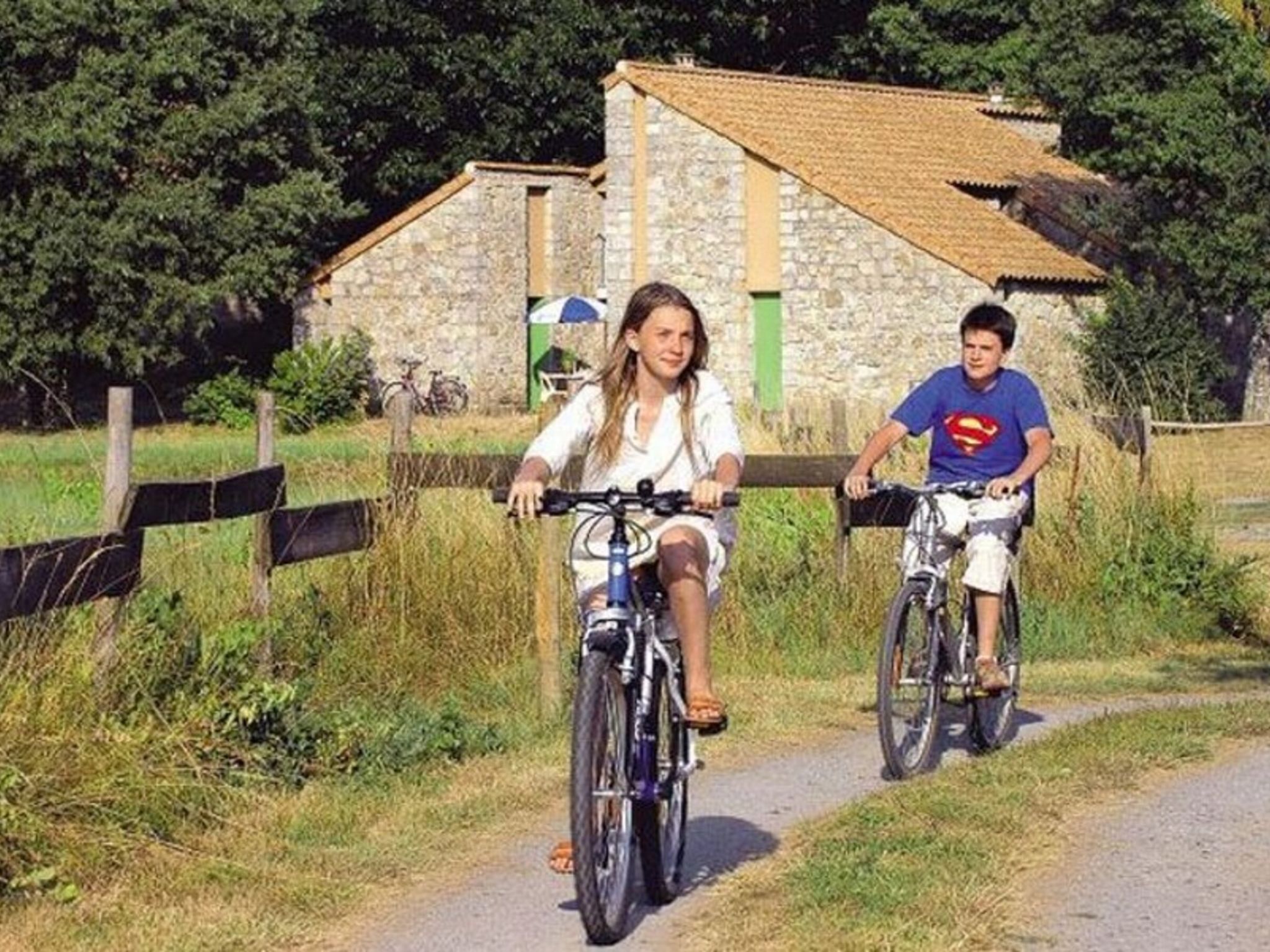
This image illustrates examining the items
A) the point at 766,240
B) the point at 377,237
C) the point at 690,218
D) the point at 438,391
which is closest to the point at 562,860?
the point at 766,240

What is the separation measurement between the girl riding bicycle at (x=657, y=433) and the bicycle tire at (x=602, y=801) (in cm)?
51

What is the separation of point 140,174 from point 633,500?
149 ft

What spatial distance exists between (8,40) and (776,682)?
38.9 m

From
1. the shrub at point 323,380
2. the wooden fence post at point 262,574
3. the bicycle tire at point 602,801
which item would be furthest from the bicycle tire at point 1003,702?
the shrub at point 323,380

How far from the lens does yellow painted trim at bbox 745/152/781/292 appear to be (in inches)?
1954

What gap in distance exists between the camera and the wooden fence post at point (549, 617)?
13219mm

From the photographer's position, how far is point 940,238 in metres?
46.5

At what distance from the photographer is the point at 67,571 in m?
9.97

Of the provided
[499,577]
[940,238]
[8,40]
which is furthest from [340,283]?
[499,577]

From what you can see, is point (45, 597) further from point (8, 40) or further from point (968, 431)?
point (8, 40)

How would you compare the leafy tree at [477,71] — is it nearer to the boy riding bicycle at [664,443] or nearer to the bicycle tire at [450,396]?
the bicycle tire at [450,396]

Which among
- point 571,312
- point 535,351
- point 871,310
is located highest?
point 571,312

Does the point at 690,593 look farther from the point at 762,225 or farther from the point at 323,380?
the point at 323,380

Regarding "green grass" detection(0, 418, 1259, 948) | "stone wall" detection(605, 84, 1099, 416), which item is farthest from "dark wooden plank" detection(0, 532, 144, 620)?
"stone wall" detection(605, 84, 1099, 416)
